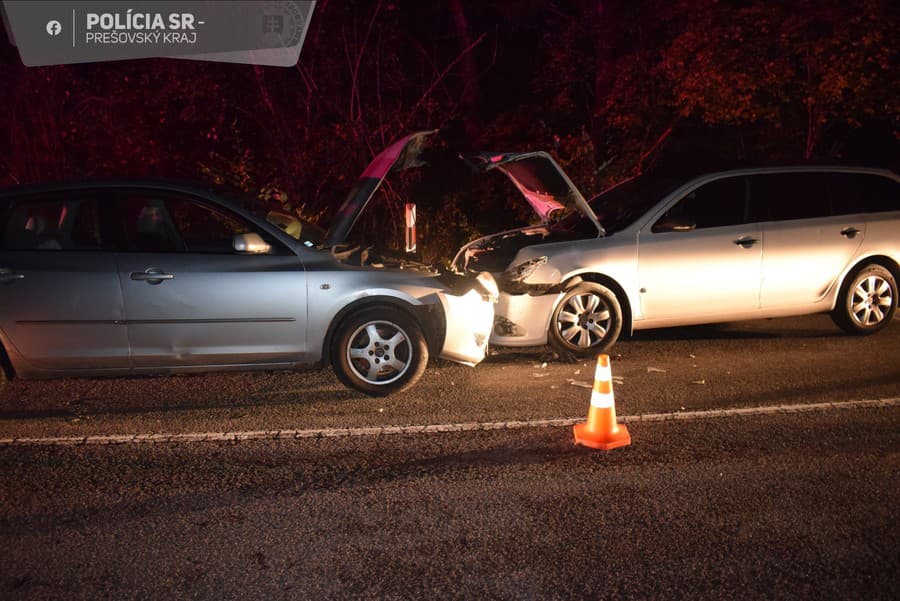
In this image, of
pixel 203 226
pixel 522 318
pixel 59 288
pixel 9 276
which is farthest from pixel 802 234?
pixel 9 276

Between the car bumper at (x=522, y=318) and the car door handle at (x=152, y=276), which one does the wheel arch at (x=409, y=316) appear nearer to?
the car bumper at (x=522, y=318)

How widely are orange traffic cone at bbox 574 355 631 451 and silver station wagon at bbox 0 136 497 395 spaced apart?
5.40 feet

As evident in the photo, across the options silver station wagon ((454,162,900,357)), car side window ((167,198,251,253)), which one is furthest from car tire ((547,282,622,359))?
car side window ((167,198,251,253))

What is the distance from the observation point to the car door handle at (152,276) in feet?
21.0

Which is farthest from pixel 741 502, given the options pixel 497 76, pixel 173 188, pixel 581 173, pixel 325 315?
pixel 497 76

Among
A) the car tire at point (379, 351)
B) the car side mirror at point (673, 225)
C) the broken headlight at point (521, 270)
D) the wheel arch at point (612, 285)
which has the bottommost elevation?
the car tire at point (379, 351)

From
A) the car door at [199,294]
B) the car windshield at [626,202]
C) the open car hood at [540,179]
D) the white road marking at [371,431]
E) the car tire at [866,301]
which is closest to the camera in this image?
the white road marking at [371,431]

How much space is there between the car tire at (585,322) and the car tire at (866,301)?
2.37 metres

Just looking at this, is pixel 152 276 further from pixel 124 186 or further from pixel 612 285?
pixel 612 285

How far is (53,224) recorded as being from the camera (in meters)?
Answer: 6.53

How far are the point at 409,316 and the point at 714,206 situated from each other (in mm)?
3392

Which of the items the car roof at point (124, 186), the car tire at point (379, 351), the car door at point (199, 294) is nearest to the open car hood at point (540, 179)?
the car tire at point (379, 351)

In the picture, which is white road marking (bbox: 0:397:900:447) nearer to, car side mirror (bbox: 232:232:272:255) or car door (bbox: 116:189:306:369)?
car door (bbox: 116:189:306:369)

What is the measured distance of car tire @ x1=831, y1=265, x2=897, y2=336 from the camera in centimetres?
862
